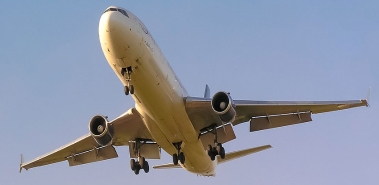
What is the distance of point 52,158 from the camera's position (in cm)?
3047

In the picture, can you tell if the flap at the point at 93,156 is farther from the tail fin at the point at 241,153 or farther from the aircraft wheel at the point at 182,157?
the tail fin at the point at 241,153

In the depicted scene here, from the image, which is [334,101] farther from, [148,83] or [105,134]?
[105,134]

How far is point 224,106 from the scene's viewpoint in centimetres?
2398

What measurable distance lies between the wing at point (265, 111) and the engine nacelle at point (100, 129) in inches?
177

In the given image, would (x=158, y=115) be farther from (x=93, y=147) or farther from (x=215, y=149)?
(x=93, y=147)

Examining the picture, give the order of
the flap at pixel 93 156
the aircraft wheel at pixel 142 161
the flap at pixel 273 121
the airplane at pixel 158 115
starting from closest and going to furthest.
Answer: the airplane at pixel 158 115
the flap at pixel 273 121
the aircraft wheel at pixel 142 161
the flap at pixel 93 156

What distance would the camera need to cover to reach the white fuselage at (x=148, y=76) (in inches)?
801

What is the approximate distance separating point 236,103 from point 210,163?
6.17 meters

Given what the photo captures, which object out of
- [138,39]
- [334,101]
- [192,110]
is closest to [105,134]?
[192,110]

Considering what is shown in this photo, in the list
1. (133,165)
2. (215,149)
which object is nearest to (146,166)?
(133,165)

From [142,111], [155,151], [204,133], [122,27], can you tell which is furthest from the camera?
[155,151]

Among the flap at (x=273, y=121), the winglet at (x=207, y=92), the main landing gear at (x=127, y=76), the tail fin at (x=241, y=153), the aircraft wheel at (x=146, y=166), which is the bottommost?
the aircraft wheel at (x=146, y=166)

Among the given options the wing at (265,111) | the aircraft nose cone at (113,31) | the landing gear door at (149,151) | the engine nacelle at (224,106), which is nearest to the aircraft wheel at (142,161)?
the landing gear door at (149,151)

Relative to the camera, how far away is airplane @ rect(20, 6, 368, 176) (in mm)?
20938
